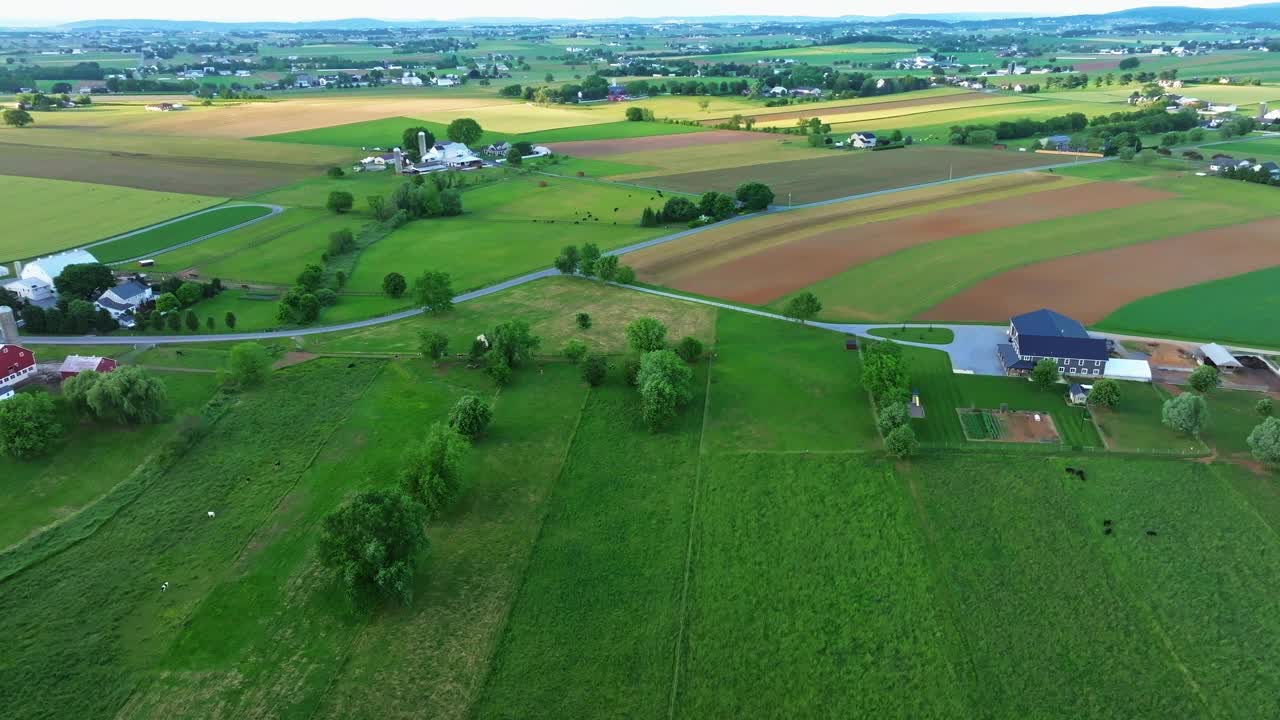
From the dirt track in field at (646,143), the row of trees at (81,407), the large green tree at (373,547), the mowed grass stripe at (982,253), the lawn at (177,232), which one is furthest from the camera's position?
the dirt track in field at (646,143)

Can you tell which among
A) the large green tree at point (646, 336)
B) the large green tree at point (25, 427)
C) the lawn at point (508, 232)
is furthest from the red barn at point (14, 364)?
the large green tree at point (646, 336)

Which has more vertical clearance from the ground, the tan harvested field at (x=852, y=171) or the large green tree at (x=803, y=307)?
the tan harvested field at (x=852, y=171)

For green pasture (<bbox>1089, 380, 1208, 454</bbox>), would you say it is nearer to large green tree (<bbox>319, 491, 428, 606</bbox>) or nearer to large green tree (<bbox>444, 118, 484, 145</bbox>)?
large green tree (<bbox>319, 491, 428, 606</bbox>)

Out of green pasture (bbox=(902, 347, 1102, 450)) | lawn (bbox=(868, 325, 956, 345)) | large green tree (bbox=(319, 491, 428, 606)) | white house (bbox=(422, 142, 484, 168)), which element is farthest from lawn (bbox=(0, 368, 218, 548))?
white house (bbox=(422, 142, 484, 168))

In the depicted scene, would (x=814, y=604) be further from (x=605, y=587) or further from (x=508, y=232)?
(x=508, y=232)

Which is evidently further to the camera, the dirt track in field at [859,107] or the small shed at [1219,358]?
the dirt track in field at [859,107]

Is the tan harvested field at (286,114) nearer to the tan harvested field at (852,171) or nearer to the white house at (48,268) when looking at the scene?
the tan harvested field at (852,171)

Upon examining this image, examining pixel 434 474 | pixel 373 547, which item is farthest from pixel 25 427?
pixel 373 547

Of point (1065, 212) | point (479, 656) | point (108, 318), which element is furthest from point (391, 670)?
point (1065, 212)
